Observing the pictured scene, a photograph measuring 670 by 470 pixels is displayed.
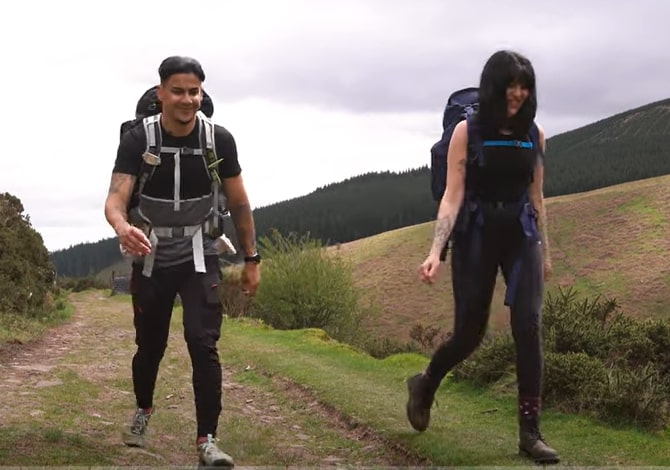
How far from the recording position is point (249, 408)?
8625 mm

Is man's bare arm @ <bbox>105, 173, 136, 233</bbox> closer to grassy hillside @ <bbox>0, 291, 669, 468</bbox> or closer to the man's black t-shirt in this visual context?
the man's black t-shirt

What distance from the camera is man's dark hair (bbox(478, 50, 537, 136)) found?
516 cm

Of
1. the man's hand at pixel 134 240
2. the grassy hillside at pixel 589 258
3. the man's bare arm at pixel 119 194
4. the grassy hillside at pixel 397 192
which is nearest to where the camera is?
the man's hand at pixel 134 240

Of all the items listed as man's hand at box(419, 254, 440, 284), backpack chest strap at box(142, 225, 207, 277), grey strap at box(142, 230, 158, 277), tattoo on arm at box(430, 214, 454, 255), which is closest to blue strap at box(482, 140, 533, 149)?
tattoo on arm at box(430, 214, 454, 255)

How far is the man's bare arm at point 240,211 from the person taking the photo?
5316mm

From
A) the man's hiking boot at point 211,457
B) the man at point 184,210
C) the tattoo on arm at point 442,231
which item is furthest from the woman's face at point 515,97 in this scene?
the man's hiking boot at point 211,457

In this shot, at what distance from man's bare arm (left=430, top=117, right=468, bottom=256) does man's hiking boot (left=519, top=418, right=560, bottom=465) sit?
129cm

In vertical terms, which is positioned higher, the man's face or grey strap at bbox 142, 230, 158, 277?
the man's face

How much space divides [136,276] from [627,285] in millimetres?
61595

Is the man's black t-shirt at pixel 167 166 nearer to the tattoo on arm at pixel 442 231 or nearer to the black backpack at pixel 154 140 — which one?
the black backpack at pixel 154 140

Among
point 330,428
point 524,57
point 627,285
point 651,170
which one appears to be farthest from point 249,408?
point 651,170

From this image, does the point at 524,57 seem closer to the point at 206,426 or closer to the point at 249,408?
the point at 206,426

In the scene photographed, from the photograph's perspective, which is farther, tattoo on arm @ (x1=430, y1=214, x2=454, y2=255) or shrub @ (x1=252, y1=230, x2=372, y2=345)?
shrub @ (x1=252, y1=230, x2=372, y2=345)

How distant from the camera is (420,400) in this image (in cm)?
624
